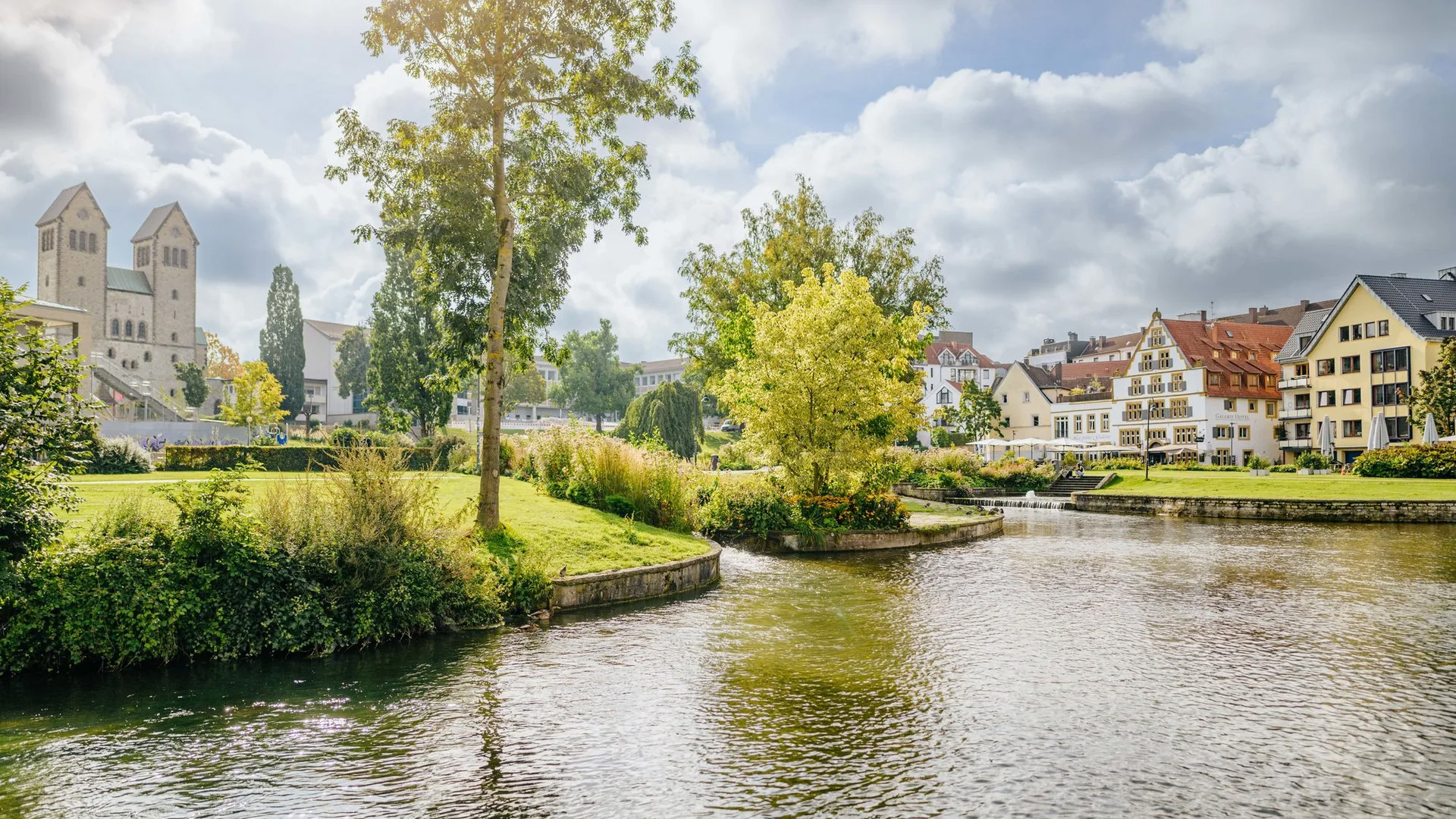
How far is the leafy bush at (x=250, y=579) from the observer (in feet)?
35.1

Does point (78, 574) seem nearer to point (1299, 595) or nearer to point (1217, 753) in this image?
point (1217, 753)

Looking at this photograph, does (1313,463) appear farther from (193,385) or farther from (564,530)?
(193,385)

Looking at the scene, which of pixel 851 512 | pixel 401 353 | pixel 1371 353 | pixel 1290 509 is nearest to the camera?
pixel 851 512

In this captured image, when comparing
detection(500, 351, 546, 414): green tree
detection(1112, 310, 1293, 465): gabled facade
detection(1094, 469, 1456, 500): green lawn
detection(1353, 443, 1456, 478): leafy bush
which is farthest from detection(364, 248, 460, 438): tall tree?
detection(1112, 310, 1293, 465): gabled facade

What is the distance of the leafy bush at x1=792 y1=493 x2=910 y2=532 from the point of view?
2664 centimetres

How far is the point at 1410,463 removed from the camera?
45.5 m

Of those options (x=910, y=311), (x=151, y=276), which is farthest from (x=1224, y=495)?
(x=151, y=276)

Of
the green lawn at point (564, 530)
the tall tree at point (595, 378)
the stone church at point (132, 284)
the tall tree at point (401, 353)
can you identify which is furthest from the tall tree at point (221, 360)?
the green lawn at point (564, 530)

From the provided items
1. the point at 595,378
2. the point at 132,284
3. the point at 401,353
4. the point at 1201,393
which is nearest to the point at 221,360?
the point at 132,284

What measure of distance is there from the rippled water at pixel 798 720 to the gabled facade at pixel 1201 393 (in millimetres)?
68042

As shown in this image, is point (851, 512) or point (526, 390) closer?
point (851, 512)

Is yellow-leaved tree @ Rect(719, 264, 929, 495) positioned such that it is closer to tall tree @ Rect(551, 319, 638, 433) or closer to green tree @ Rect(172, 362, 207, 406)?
green tree @ Rect(172, 362, 207, 406)

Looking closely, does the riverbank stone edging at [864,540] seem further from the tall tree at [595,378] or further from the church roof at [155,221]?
the church roof at [155,221]

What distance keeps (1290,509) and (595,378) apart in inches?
3781
